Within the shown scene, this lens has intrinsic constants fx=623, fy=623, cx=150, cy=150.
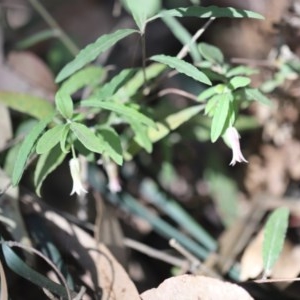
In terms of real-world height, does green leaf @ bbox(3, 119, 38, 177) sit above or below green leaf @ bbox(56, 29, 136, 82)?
below

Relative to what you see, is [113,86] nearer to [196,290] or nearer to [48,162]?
[48,162]

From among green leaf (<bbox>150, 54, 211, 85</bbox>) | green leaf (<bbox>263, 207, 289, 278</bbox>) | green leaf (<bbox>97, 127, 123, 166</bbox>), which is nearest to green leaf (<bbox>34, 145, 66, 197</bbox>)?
green leaf (<bbox>97, 127, 123, 166</bbox>)

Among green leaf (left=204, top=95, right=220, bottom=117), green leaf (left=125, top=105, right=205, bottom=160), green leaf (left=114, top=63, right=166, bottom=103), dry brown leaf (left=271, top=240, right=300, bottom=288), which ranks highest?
green leaf (left=114, top=63, right=166, bottom=103)

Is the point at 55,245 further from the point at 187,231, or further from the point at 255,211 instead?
the point at 255,211

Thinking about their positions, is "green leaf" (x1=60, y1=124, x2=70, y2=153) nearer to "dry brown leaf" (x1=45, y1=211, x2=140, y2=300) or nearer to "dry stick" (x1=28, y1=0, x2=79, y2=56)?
"dry brown leaf" (x1=45, y1=211, x2=140, y2=300)

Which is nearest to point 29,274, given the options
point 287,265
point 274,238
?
point 274,238
